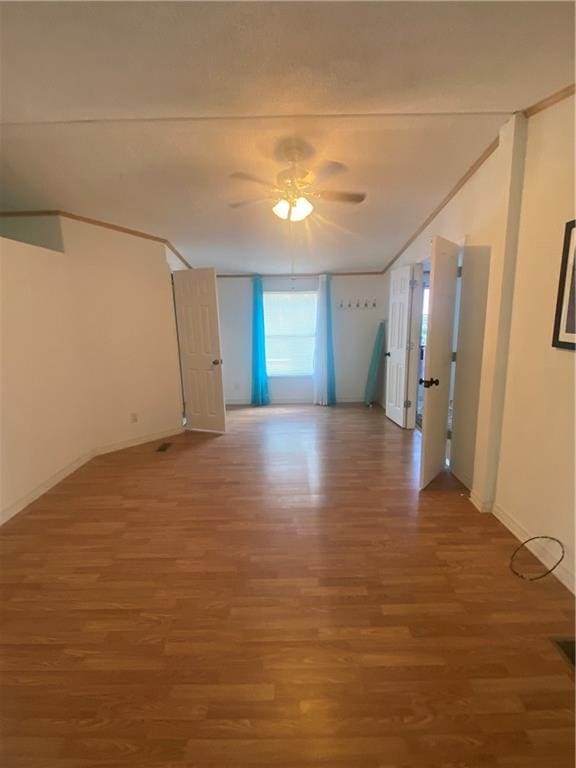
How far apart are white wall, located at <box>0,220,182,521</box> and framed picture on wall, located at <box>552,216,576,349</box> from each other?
141 inches

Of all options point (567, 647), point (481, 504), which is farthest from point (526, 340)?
point (567, 647)

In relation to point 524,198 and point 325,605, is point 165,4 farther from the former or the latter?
point 325,605

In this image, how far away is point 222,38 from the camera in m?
1.25

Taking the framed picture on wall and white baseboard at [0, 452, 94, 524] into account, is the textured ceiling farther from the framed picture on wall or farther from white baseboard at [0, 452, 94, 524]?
white baseboard at [0, 452, 94, 524]

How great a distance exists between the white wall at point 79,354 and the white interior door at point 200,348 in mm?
171

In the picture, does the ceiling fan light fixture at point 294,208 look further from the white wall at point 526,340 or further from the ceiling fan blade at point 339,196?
the white wall at point 526,340

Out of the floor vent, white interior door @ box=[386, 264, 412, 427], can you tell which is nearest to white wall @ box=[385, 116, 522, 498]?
the floor vent

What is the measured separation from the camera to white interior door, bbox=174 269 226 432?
3977 mm

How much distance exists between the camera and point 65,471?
9.51 ft

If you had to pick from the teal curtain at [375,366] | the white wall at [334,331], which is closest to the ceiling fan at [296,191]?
the white wall at [334,331]

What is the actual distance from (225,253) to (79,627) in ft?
13.6

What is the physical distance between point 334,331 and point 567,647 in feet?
15.7

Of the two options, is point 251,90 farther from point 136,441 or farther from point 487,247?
point 136,441

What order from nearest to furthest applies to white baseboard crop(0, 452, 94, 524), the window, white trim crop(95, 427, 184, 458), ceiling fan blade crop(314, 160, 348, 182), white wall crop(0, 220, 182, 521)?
ceiling fan blade crop(314, 160, 348, 182) < white baseboard crop(0, 452, 94, 524) < white wall crop(0, 220, 182, 521) < white trim crop(95, 427, 184, 458) < the window
